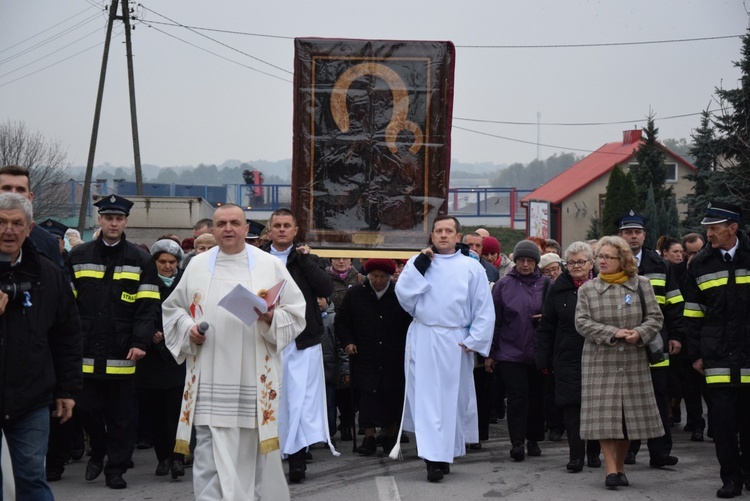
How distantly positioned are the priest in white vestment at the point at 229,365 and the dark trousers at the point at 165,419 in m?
2.40

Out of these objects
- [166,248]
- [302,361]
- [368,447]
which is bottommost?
[368,447]

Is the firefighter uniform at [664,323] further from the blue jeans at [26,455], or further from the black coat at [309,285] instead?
the blue jeans at [26,455]

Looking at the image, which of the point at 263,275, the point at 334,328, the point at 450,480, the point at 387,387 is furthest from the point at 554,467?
the point at 263,275

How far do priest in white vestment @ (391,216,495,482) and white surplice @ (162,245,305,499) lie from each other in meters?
2.60

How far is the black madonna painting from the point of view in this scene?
40.6 feet

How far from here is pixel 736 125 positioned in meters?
26.0

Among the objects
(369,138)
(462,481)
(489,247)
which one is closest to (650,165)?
(489,247)

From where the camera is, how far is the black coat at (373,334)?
11.4 meters

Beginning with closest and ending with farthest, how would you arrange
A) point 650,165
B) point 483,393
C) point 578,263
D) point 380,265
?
point 578,263 < point 380,265 < point 483,393 < point 650,165

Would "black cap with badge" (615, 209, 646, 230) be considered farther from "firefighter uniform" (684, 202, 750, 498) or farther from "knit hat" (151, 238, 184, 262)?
"knit hat" (151, 238, 184, 262)

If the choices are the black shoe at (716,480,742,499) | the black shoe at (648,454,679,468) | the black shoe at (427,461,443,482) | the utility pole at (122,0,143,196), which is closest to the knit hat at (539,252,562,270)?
the black shoe at (648,454,679,468)

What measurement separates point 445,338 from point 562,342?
3.30ft

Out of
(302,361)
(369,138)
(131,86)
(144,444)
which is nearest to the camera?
(302,361)

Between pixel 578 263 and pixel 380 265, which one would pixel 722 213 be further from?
pixel 380 265
